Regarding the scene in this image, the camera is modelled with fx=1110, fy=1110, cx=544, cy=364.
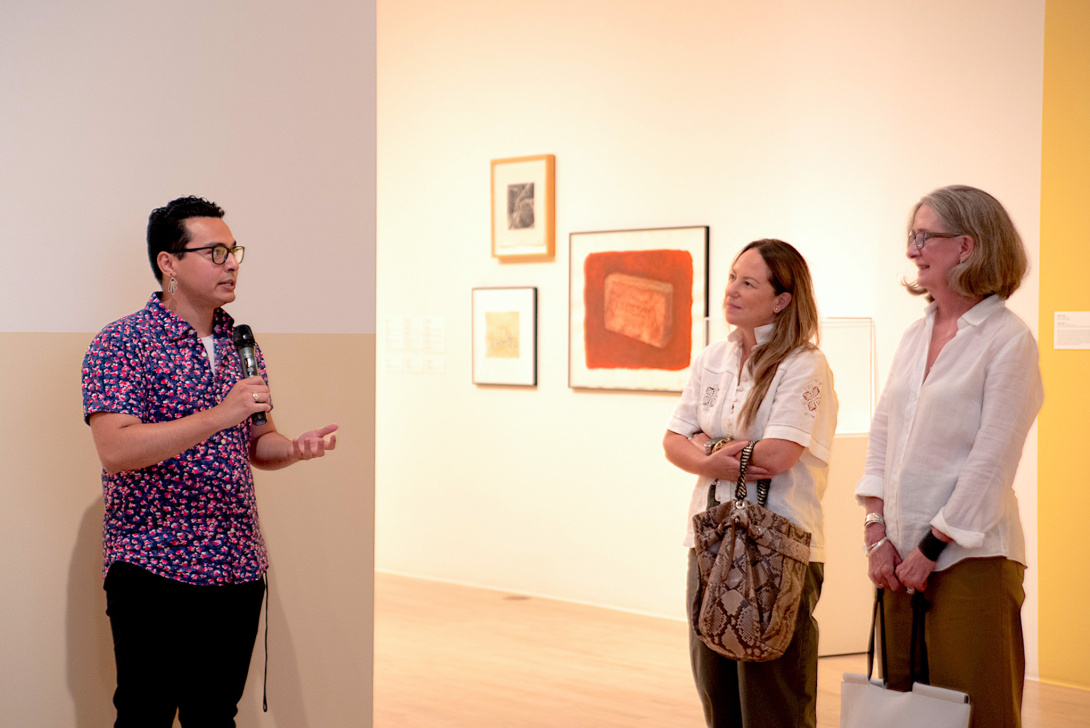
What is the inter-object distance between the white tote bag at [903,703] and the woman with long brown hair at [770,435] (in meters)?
0.34

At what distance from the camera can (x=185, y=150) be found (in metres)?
3.23

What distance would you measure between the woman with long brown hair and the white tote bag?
34cm

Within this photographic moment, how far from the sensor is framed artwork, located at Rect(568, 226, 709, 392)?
642 centimetres

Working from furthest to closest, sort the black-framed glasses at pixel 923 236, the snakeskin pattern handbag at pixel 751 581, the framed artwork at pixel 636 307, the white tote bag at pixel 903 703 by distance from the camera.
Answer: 1. the framed artwork at pixel 636 307
2. the snakeskin pattern handbag at pixel 751 581
3. the black-framed glasses at pixel 923 236
4. the white tote bag at pixel 903 703

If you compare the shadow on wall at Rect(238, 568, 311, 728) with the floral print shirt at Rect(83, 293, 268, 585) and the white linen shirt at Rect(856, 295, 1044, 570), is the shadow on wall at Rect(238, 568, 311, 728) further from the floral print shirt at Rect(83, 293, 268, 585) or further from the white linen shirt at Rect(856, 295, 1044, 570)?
the white linen shirt at Rect(856, 295, 1044, 570)

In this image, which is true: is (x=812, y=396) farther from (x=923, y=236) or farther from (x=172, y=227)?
(x=172, y=227)

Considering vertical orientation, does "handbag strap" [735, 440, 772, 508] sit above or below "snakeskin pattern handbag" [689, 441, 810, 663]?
above

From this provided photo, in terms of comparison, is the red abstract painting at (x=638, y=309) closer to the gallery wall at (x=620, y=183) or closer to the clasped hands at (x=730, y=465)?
the gallery wall at (x=620, y=183)

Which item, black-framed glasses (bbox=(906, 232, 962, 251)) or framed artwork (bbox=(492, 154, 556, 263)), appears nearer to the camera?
black-framed glasses (bbox=(906, 232, 962, 251))

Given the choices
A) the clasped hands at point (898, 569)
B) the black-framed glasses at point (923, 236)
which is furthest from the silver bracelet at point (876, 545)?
the black-framed glasses at point (923, 236)

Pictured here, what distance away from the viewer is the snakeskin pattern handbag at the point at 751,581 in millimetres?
2867

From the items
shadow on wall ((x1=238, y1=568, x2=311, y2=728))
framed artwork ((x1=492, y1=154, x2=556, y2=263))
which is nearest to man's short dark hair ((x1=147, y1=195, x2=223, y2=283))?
shadow on wall ((x1=238, y1=568, x2=311, y2=728))

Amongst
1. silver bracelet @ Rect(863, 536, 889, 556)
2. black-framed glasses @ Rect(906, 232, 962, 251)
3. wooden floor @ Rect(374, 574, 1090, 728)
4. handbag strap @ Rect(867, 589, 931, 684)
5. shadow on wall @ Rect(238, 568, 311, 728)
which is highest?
black-framed glasses @ Rect(906, 232, 962, 251)

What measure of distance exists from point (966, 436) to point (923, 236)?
1.61 feet
